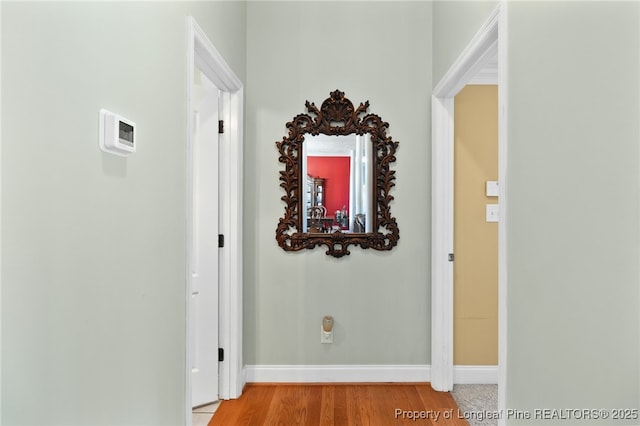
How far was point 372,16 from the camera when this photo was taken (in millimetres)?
2812

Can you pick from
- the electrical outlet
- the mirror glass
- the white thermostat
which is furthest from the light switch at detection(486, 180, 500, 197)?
the white thermostat

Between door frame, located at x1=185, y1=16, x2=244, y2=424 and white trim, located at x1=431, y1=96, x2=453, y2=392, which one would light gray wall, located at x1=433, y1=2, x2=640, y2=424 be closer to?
white trim, located at x1=431, y1=96, x2=453, y2=392

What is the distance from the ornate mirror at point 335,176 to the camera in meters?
2.80

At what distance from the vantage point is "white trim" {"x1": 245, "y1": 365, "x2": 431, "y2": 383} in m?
2.82

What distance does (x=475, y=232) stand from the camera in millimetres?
2883

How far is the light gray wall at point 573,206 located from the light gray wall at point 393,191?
131cm

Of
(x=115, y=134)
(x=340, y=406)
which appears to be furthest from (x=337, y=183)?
(x=115, y=134)

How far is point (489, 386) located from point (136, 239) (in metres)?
2.58

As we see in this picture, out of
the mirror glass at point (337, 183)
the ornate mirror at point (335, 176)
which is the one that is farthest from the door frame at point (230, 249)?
the mirror glass at point (337, 183)

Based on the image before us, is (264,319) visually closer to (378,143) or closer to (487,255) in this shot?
(378,143)

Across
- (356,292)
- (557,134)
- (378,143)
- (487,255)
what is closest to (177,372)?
(356,292)

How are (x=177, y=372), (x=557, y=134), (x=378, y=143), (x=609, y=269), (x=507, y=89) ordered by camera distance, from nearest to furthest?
(x=609, y=269) → (x=557, y=134) → (x=507, y=89) → (x=177, y=372) → (x=378, y=143)

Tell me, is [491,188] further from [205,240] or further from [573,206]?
[205,240]

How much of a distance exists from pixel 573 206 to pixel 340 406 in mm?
1861
